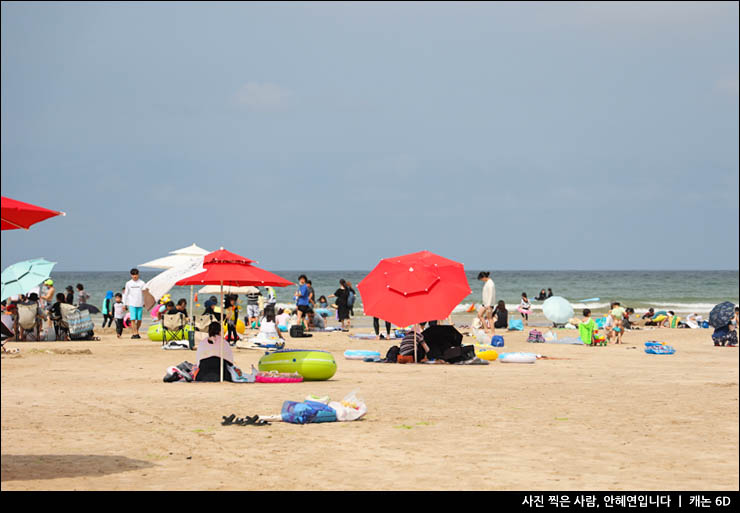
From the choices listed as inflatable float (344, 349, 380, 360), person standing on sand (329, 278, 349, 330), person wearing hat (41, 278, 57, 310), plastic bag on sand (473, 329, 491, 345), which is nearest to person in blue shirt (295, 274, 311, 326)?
person standing on sand (329, 278, 349, 330)

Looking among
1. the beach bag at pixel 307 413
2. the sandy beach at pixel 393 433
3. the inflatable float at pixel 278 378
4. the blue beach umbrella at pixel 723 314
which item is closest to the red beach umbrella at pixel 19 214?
the sandy beach at pixel 393 433

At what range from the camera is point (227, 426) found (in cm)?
968

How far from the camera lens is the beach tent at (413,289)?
1636 centimetres

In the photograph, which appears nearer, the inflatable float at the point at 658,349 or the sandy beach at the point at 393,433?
the sandy beach at the point at 393,433

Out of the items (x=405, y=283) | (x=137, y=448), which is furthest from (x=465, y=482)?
(x=405, y=283)

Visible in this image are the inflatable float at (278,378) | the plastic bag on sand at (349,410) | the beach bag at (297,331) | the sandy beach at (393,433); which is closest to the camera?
the sandy beach at (393,433)

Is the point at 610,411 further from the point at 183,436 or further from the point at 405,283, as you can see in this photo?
the point at 405,283

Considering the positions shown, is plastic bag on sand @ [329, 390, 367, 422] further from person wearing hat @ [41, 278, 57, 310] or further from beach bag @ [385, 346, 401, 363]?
person wearing hat @ [41, 278, 57, 310]

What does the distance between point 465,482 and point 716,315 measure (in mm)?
16661

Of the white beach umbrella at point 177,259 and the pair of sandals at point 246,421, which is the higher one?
the white beach umbrella at point 177,259

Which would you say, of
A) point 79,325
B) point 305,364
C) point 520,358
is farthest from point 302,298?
point 305,364

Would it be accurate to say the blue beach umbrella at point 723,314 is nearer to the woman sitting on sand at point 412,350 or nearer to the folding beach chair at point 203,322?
the woman sitting on sand at point 412,350

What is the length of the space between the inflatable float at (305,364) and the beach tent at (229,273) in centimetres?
93
